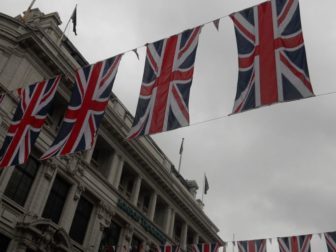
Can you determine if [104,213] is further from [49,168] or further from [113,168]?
[49,168]

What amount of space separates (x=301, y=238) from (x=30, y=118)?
1750 cm

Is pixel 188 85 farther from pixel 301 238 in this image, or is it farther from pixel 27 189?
pixel 301 238

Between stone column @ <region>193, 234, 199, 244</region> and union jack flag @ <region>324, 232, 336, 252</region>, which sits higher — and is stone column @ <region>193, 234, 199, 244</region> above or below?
above

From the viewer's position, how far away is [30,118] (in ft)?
55.8

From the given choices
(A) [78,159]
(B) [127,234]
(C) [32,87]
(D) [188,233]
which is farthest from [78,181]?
(D) [188,233]

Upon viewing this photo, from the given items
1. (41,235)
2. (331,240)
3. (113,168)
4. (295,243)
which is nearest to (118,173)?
(113,168)

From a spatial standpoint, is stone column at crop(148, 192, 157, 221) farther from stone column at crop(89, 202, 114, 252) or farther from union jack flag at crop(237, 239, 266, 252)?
union jack flag at crop(237, 239, 266, 252)

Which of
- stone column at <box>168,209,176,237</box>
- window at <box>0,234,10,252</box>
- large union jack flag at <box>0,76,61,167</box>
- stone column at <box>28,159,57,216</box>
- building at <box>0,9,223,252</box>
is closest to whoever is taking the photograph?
large union jack flag at <box>0,76,61,167</box>

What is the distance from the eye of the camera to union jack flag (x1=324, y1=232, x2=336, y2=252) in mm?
24391

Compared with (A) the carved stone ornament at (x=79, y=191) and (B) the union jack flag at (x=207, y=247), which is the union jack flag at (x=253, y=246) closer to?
(B) the union jack flag at (x=207, y=247)

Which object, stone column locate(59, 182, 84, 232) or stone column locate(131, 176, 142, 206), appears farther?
stone column locate(131, 176, 142, 206)

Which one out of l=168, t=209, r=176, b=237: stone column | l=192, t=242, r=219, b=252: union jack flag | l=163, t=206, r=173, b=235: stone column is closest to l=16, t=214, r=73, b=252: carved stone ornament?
l=192, t=242, r=219, b=252: union jack flag

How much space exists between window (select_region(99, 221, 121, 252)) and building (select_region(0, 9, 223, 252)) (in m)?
0.07

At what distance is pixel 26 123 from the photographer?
1692 centimetres
